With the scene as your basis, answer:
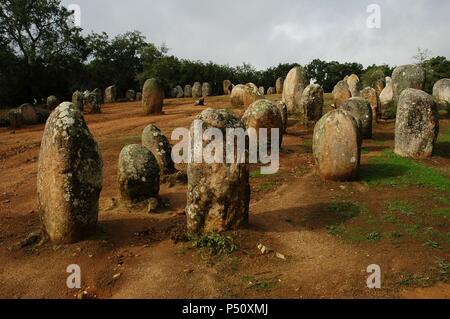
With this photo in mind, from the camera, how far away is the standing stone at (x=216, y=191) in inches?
360

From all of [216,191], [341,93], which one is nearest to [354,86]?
[341,93]

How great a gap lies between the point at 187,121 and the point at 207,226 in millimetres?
15033

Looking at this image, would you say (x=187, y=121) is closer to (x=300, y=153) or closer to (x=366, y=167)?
(x=300, y=153)

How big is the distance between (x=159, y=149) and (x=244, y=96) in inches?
611

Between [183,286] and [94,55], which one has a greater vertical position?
[94,55]

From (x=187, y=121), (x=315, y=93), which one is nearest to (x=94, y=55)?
(x=187, y=121)

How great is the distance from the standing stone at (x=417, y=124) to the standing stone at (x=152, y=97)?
52.1 ft

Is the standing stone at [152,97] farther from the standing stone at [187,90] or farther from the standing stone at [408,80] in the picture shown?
the standing stone at [187,90]

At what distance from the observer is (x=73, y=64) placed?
4084 centimetres

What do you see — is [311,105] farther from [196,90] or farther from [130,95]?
[130,95]

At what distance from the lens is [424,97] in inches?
623

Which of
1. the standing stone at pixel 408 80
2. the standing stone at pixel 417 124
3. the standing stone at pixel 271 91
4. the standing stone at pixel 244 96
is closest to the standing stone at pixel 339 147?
the standing stone at pixel 417 124

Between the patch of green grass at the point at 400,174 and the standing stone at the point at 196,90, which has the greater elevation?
the standing stone at the point at 196,90

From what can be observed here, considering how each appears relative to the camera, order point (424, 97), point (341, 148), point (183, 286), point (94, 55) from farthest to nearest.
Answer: point (94, 55) → point (424, 97) → point (341, 148) → point (183, 286)
